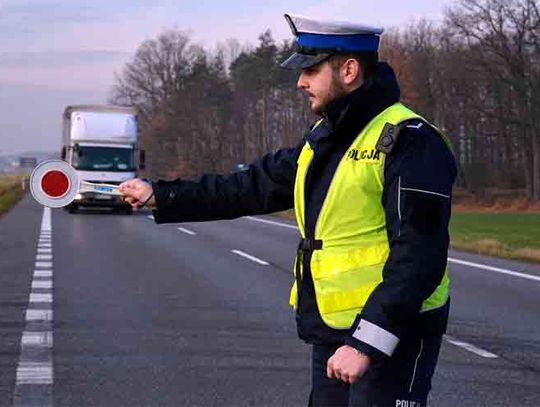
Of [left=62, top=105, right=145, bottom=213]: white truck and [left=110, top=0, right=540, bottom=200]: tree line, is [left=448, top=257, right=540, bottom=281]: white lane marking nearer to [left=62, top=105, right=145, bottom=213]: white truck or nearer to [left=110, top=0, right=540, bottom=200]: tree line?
[left=62, top=105, right=145, bottom=213]: white truck

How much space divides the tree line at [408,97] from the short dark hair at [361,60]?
65722mm

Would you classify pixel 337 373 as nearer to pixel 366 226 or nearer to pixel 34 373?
pixel 366 226

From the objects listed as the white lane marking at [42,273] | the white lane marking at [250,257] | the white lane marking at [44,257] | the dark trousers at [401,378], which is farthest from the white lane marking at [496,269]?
the dark trousers at [401,378]

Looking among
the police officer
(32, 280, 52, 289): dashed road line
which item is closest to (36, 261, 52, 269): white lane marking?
(32, 280, 52, 289): dashed road line

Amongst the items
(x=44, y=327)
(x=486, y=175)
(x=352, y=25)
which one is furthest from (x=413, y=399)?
(x=486, y=175)

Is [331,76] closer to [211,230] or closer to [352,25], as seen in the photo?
[352,25]

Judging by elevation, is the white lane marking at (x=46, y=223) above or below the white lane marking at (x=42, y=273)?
below

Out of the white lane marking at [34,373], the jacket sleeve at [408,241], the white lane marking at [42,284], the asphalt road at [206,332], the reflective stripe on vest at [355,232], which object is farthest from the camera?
the white lane marking at [42,284]

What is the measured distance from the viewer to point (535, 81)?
7081cm

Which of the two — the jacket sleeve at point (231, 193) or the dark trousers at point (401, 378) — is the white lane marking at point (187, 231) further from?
the dark trousers at point (401, 378)

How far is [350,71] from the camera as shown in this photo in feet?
11.7

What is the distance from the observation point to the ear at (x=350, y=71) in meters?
3.57

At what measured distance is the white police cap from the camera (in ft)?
11.6

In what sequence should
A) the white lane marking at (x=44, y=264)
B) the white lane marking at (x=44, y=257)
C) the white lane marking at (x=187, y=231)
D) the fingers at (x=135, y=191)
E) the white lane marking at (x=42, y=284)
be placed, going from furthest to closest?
the white lane marking at (x=187, y=231)
the white lane marking at (x=44, y=257)
the white lane marking at (x=44, y=264)
the white lane marking at (x=42, y=284)
the fingers at (x=135, y=191)
